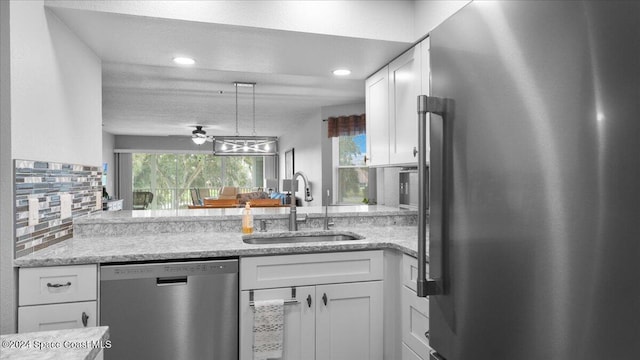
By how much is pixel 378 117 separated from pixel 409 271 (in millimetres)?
1362

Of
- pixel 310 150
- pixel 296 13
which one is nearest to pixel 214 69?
pixel 296 13

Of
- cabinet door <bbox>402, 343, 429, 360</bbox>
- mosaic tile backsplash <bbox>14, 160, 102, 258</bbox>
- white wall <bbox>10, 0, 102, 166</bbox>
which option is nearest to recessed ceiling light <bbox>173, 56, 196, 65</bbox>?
white wall <bbox>10, 0, 102, 166</bbox>

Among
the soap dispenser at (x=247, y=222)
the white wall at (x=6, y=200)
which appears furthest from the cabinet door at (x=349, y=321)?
the white wall at (x=6, y=200)

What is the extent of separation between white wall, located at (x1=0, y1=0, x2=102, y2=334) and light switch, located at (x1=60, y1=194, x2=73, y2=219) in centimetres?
21

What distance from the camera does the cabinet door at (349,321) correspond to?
193cm

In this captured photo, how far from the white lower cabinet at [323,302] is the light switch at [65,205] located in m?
1.06

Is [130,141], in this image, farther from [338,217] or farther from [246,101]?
[338,217]

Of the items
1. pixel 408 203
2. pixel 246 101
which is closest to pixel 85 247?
pixel 408 203

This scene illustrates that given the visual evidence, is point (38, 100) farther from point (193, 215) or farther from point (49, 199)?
point (193, 215)

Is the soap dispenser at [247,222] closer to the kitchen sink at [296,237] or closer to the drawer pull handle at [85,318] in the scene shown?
the kitchen sink at [296,237]

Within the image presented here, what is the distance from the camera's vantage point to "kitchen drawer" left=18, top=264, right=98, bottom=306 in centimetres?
161

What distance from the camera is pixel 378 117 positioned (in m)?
2.84

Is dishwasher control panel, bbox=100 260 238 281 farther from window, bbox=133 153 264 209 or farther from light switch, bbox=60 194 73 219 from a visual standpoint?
window, bbox=133 153 264 209

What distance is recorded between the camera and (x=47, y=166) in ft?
5.98
